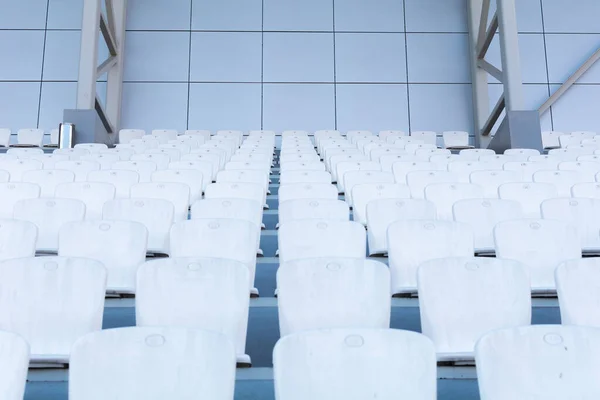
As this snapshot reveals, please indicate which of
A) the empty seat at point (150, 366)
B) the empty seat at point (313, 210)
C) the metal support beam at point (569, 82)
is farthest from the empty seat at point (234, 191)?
the metal support beam at point (569, 82)

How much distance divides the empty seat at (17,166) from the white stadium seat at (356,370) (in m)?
3.33

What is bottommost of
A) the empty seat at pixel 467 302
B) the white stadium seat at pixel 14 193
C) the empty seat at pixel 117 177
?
the empty seat at pixel 467 302

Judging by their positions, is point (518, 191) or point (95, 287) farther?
point (518, 191)

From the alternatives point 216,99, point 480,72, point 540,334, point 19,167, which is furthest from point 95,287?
point 480,72

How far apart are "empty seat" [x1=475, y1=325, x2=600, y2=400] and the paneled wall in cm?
719

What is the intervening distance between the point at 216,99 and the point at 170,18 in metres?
1.57

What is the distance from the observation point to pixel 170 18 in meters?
8.50

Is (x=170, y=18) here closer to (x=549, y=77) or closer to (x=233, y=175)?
(x=233, y=175)

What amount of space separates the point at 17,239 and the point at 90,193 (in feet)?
3.10

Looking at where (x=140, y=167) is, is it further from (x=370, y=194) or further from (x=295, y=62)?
(x=295, y=62)

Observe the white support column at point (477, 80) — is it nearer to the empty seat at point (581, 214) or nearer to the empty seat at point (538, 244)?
the empty seat at point (581, 214)

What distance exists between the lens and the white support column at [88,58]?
21.3 feet

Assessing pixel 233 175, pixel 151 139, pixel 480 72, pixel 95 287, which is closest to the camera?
pixel 95 287

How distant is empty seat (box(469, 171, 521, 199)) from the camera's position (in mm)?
3627
